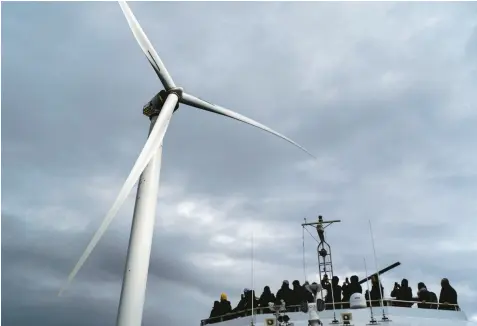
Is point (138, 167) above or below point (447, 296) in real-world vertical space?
above

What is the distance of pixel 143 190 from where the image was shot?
1452 cm

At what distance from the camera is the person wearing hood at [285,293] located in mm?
22469

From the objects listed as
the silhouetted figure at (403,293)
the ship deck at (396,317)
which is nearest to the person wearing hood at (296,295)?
the ship deck at (396,317)

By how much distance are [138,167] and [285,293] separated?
13251 millimetres

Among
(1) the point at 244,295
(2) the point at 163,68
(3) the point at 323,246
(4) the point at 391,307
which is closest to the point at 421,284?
(4) the point at 391,307

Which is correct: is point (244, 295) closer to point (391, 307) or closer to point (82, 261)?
point (391, 307)

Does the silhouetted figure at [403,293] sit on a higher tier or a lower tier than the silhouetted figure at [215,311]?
higher

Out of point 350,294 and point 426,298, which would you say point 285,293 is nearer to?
point 350,294

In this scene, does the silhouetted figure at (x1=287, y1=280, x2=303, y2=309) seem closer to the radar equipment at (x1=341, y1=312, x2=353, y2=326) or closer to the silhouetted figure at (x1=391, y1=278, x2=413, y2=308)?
the radar equipment at (x1=341, y1=312, x2=353, y2=326)

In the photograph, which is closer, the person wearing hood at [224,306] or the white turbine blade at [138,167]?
the white turbine blade at [138,167]

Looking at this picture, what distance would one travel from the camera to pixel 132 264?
41.9 ft

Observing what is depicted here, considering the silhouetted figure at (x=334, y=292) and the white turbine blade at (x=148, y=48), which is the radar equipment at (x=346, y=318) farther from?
the white turbine blade at (x=148, y=48)

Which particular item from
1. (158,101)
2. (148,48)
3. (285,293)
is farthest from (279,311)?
(148,48)

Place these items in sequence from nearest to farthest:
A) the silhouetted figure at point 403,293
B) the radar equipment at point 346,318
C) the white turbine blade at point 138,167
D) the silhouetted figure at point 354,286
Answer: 1. the white turbine blade at point 138,167
2. the radar equipment at point 346,318
3. the silhouetted figure at point 403,293
4. the silhouetted figure at point 354,286
